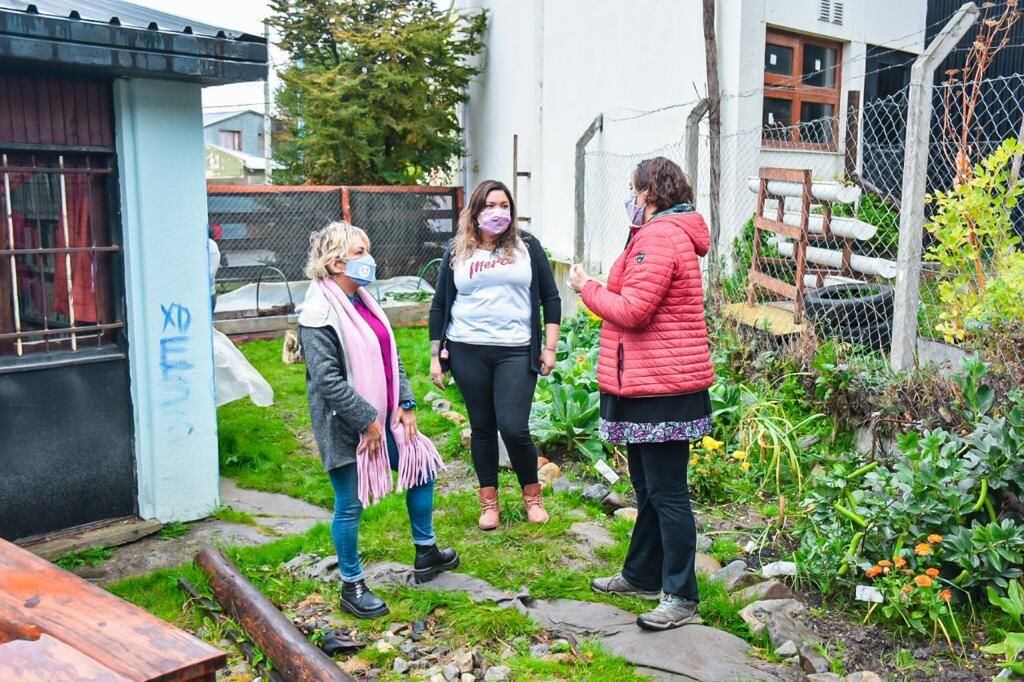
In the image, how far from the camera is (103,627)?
2.52 m

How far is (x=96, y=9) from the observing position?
4934 mm

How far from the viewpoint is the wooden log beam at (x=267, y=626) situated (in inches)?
132

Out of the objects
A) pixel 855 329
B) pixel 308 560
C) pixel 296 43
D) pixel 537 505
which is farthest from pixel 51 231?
pixel 296 43

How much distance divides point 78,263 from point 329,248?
1.96 m

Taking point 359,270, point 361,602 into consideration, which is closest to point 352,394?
point 359,270

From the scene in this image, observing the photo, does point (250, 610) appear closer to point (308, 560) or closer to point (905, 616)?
point (308, 560)

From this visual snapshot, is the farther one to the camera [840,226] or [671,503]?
[840,226]

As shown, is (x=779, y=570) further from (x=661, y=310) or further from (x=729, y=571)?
(x=661, y=310)

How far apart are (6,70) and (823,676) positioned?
464cm

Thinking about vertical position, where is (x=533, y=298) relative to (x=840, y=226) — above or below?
below

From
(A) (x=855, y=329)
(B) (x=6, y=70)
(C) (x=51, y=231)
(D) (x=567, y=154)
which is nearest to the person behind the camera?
(B) (x=6, y=70)

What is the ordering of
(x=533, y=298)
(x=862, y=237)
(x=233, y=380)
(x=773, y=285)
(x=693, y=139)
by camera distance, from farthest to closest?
1. (x=693, y=139)
2. (x=773, y=285)
3. (x=233, y=380)
4. (x=862, y=237)
5. (x=533, y=298)

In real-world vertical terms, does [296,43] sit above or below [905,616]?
above

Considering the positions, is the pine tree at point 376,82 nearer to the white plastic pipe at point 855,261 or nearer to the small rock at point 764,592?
the white plastic pipe at point 855,261
